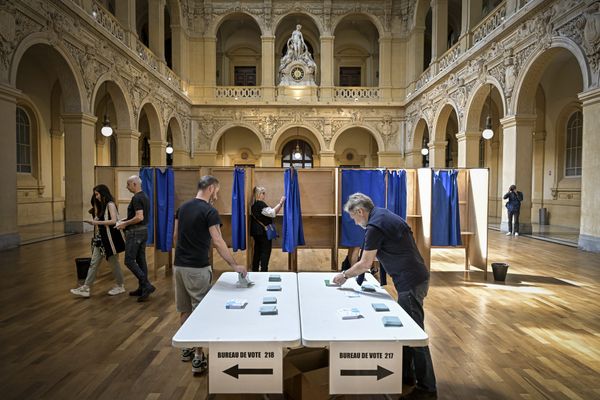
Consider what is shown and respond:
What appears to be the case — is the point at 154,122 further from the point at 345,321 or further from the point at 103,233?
the point at 345,321

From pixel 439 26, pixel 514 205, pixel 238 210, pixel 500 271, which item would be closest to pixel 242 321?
pixel 238 210

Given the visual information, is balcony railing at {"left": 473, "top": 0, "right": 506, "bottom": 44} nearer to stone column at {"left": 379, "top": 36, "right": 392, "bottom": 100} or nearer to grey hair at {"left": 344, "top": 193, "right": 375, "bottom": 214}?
stone column at {"left": 379, "top": 36, "right": 392, "bottom": 100}

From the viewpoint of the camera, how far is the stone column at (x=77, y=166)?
1110 centimetres

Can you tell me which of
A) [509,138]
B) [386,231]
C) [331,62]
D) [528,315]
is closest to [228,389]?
[386,231]

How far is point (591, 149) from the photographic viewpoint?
8742 millimetres

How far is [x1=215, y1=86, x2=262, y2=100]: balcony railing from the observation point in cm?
2073

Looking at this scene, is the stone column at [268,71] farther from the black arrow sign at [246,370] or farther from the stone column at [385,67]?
the black arrow sign at [246,370]

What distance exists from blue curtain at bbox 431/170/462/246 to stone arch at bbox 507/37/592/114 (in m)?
4.66

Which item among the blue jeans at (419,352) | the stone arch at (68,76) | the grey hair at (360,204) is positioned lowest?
the blue jeans at (419,352)

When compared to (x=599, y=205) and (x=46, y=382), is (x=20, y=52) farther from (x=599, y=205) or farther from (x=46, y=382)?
(x=599, y=205)

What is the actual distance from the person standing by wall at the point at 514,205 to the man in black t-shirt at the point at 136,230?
9.99 m

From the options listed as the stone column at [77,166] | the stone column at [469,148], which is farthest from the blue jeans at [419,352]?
the stone column at [469,148]

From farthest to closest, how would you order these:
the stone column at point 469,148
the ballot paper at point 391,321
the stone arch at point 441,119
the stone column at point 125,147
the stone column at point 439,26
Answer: the stone column at point 439,26 → the stone arch at point 441,119 → the stone column at point 469,148 → the stone column at point 125,147 → the ballot paper at point 391,321

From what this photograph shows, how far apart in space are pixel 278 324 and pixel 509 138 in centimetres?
1156
